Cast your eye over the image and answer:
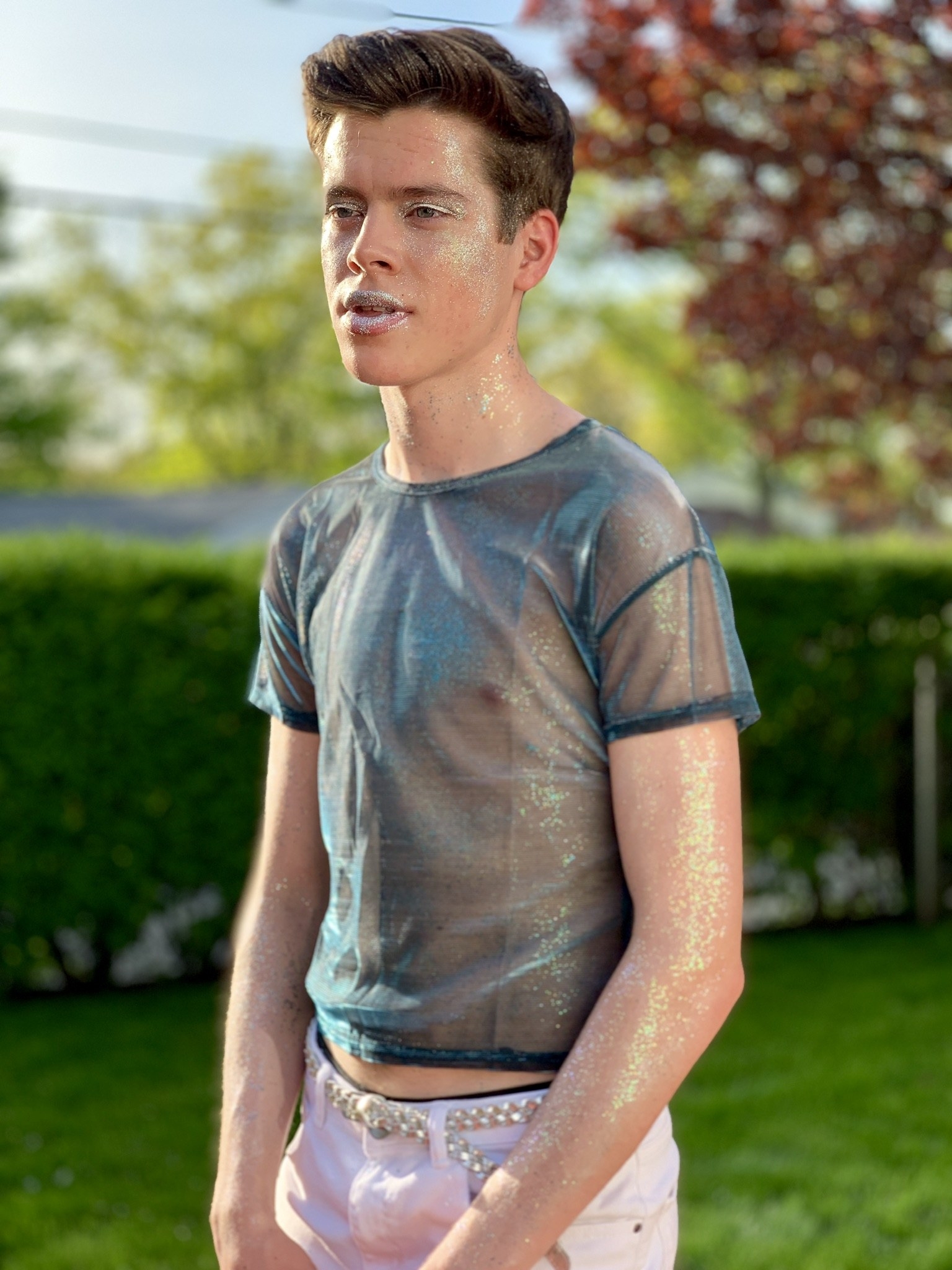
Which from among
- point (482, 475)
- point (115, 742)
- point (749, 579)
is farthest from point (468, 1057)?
point (749, 579)

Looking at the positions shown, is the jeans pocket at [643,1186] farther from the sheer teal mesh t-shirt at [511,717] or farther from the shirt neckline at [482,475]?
the shirt neckline at [482,475]

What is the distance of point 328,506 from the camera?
172cm

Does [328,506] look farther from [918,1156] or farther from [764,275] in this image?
[764,275]

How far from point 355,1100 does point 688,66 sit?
280 inches

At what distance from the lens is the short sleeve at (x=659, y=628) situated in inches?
55.7

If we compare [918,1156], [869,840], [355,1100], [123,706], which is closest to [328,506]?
[355,1100]

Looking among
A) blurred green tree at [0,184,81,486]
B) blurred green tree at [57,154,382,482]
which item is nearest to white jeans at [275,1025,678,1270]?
blurred green tree at [0,184,81,486]

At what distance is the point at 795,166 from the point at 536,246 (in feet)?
22.5

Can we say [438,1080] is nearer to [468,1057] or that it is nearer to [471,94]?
[468,1057]

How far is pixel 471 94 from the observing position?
4.84 feet

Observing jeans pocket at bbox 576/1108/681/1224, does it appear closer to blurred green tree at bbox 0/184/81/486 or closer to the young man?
the young man

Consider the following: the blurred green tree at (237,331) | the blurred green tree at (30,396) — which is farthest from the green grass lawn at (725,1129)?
the blurred green tree at (237,331)

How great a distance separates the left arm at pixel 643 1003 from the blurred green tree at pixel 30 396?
3357 centimetres

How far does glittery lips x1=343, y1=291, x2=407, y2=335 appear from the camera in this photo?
150cm
